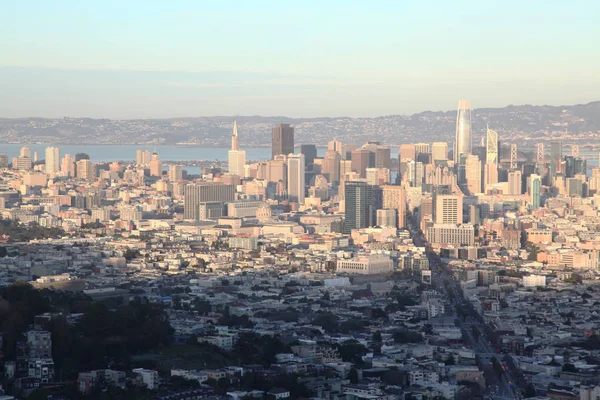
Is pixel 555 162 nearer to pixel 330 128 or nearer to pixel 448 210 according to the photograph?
pixel 448 210

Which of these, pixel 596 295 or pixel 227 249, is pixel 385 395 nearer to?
pixel 596 295

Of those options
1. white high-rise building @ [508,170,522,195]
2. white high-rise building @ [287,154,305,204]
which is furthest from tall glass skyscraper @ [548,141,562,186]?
white high-rise building @ [287,154,305,204]

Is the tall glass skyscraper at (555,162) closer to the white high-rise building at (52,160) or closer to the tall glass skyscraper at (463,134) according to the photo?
the tall glass skyscraper at (463,134)

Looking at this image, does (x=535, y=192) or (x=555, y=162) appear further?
(x=555, y=162)

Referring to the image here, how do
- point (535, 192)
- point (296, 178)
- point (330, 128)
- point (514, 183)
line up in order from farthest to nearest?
point (330, 128)
point (514, 183)
point (296, 178)
point (535, 192)

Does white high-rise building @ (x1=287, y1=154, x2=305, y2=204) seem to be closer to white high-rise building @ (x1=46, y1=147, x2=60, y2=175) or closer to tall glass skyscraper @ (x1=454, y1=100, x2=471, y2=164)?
white high-rise building @ (x1=46, y1=147, x2=60, y2=175)

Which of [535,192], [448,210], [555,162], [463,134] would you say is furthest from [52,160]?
[448,210]
